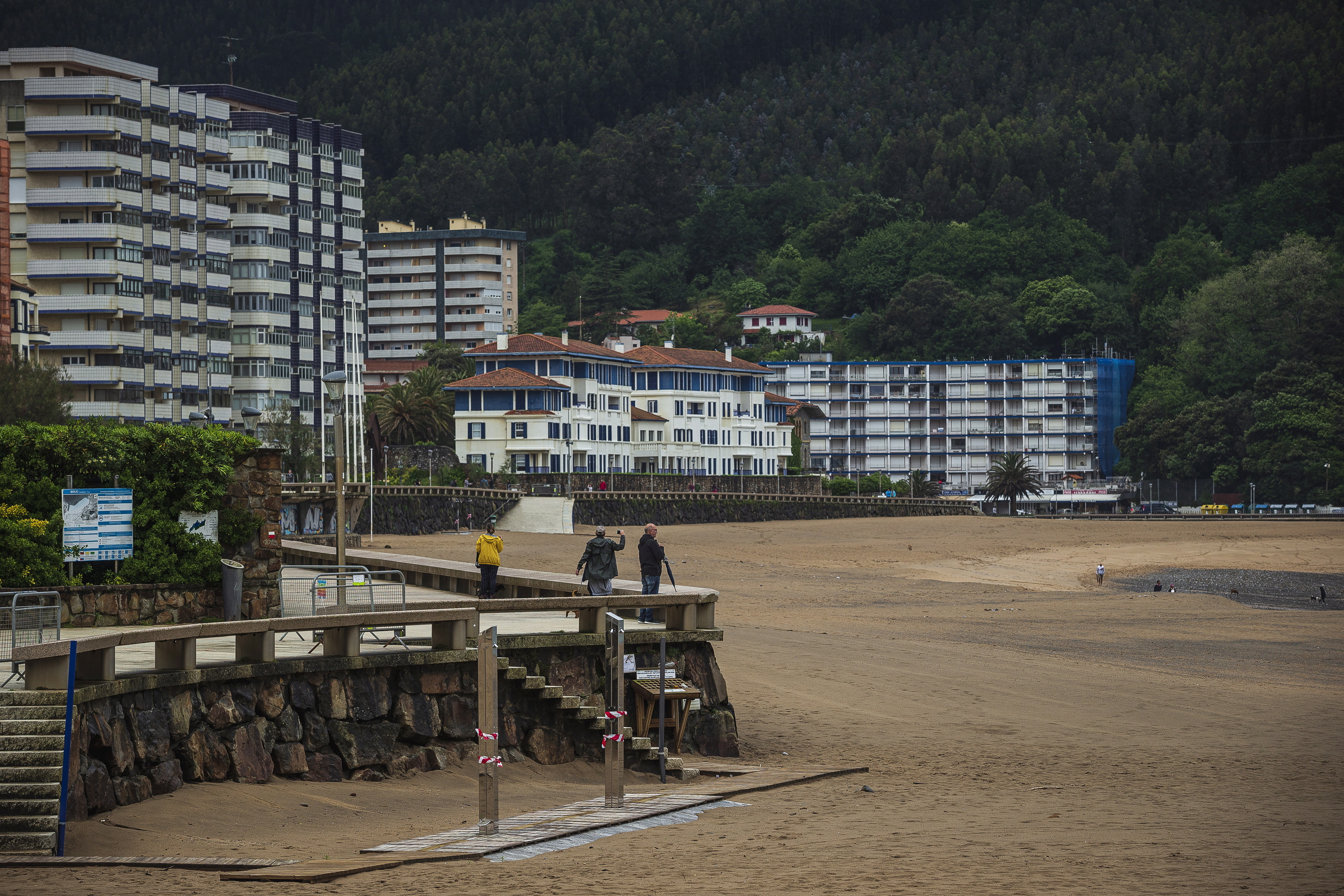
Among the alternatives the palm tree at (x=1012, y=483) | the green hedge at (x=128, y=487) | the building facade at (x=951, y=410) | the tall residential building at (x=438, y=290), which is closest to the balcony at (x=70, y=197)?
the building facade at (x=951, y=410)

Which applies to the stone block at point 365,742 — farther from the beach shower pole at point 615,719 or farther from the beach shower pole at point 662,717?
the beach shower pole at point 662,717

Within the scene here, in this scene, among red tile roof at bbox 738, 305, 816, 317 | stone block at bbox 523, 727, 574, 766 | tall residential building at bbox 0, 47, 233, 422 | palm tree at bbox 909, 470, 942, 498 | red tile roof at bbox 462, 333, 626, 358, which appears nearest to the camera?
stone block at bbox 523, 727, 574, 766

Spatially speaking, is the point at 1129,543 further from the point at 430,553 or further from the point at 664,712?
the point at 664,712

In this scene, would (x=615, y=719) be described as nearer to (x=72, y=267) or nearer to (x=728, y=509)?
(x=728, y=509)

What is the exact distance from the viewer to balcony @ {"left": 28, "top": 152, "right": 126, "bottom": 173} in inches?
3738

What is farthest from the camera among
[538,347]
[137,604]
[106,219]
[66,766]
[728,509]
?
[538,347]

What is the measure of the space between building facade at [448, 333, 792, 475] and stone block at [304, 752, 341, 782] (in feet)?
258

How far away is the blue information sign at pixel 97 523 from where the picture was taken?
21000 millimetres

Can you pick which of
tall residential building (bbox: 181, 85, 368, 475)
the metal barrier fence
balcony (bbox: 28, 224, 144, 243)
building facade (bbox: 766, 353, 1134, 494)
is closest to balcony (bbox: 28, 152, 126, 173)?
balcony (bbox: 28, 224, 144, 243)

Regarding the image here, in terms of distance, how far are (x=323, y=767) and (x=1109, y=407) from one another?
14354 cm

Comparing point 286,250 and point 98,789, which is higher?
point 286,250

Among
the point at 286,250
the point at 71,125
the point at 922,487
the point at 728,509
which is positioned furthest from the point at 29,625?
the point at 922,487

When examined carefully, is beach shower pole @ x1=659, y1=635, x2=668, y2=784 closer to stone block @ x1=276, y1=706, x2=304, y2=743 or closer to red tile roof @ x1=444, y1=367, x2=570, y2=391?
stone block @ x1=276, y1=706, x2=304, y2=743

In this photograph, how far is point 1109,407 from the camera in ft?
499
